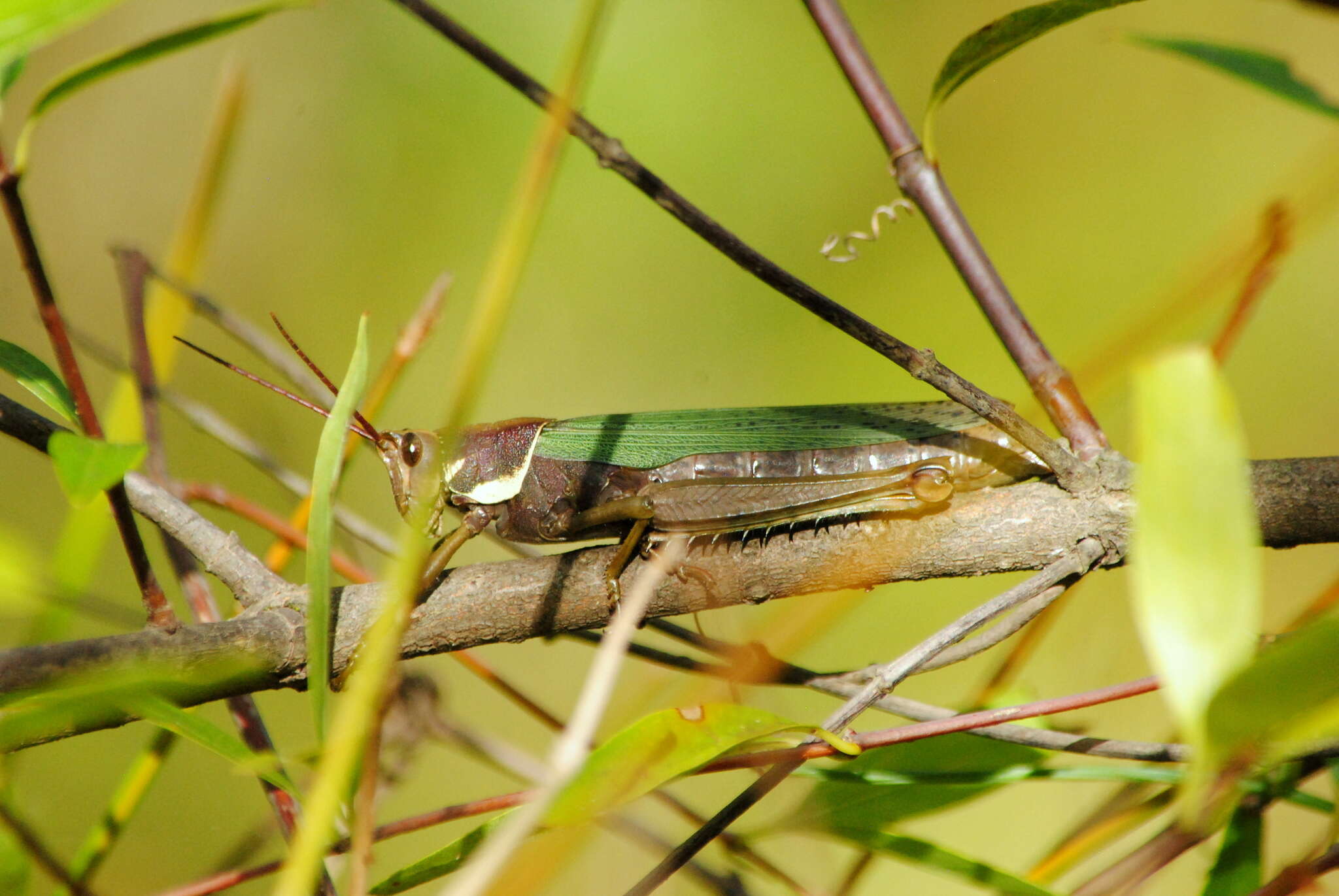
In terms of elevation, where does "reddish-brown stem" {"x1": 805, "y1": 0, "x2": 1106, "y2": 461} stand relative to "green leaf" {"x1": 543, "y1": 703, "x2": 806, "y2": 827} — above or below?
above

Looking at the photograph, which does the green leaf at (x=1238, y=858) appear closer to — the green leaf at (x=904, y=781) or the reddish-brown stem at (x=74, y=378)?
the green leaf at (x=904, y=781)

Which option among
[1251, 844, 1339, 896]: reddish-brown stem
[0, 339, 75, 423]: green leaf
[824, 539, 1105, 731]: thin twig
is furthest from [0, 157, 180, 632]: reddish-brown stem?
[1251, 844, 1339, 896]: reddish-brown stem

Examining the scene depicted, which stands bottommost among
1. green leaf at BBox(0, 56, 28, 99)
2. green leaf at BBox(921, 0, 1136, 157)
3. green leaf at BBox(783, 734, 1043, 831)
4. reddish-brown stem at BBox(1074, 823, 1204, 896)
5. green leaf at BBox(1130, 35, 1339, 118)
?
reddish-brown stem at BBox(1074, 823, 1204, 896)

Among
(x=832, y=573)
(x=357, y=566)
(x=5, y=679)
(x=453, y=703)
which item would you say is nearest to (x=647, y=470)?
(x=357, y=566)

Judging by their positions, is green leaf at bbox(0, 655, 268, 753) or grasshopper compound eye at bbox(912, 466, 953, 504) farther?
grasshopper compound eye at bbox(912, 466, 953, 504)

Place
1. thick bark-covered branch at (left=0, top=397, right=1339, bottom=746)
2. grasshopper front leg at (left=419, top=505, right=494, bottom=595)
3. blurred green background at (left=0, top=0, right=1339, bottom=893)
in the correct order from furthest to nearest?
blurred green background at (left=0, top=0, right=1339, bottom=893), grasshopper front leg at (left=419, top=505, right=494, bottom=595), thick bark-covered branch at (left=0, top=397, right=1339, bottom=746)

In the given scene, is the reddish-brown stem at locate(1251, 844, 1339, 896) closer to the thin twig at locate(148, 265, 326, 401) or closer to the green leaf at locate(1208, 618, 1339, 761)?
the green leaf at locate(1208, 618, 1339, 761)

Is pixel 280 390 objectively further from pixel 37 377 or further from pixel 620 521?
pixel 620 521

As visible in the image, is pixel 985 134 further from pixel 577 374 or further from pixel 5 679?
pixel 5 679
